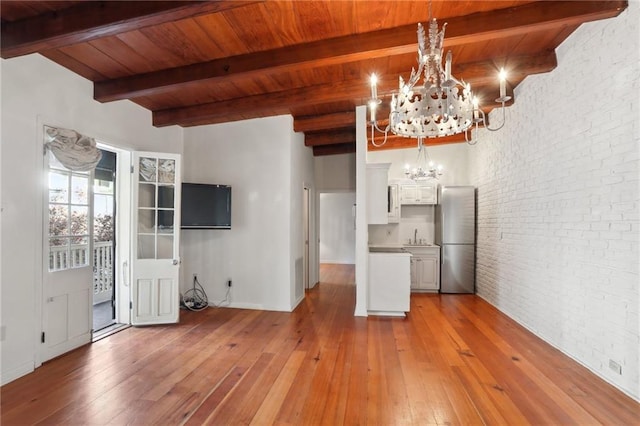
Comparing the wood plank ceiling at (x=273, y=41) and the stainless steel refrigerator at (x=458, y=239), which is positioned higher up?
the wood plank ceiling at (x=273, y=41)

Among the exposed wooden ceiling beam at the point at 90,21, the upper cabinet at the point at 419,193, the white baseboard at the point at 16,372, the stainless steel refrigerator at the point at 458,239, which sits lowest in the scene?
the white baseboard at the point at 16,372

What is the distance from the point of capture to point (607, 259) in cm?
253

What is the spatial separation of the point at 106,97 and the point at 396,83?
3275 mm

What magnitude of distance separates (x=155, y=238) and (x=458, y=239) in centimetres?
500

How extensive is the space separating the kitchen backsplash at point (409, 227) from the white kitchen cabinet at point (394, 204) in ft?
1.54

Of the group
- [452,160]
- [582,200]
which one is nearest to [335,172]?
[452,160]

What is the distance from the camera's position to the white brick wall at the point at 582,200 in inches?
92.0

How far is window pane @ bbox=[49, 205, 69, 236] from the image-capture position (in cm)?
291

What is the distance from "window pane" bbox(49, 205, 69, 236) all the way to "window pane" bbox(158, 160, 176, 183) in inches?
43.9

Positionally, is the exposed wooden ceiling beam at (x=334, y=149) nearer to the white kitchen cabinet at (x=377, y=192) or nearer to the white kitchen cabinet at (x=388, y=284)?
the white kitchen cabinet at (x=377, y=192)

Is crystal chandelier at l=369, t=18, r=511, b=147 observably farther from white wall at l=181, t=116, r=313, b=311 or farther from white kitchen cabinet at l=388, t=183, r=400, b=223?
white kitchen cabinet at l=388, t=183, r=400, b=223

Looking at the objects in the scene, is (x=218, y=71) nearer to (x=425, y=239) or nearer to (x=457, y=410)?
(x=457, y=410)

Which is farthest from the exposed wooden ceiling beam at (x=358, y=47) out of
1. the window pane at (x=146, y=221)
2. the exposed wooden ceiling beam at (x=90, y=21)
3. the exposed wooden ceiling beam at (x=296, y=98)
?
the window pane at (x=146, y=221)

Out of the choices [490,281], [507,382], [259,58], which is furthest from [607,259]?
[259,58]
